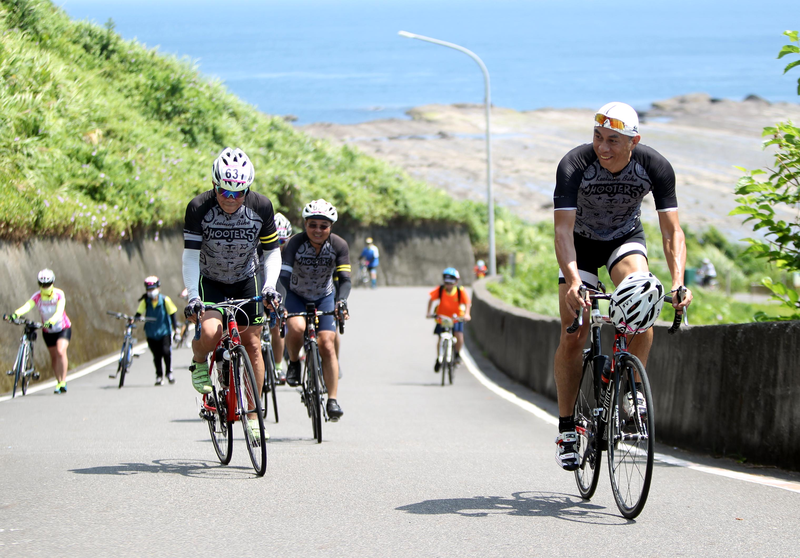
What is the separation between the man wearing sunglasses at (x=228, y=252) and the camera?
7.34 m

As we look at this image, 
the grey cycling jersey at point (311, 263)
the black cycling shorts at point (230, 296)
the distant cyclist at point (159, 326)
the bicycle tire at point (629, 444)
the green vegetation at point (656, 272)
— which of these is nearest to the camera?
the bicycle tire at point (629, 444)

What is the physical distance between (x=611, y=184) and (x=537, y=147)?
253 ft

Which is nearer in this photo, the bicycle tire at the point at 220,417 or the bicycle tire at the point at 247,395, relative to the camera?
the bicycle tire at the point at 247,395

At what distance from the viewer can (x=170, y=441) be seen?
30.9 feet

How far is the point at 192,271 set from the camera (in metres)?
7.31

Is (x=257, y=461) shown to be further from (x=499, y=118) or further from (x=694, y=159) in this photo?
(x=499, y=118)

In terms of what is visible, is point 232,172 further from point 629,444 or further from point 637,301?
point 629,444

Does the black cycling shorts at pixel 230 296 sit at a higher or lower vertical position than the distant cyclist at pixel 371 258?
higher

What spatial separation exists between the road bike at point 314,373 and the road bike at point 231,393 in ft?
5.50

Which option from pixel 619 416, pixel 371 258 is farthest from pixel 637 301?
pixel 371 258

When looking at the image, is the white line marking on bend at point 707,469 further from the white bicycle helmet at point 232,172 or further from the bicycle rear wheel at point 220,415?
the white bicycle helmet at point 232,172

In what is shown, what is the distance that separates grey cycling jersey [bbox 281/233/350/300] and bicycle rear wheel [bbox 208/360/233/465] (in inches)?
96.2

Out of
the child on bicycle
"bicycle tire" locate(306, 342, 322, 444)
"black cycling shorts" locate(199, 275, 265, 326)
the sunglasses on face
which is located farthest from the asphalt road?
the child on bicycle

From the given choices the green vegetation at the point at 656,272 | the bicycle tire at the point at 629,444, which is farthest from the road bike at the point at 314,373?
the green vegetation at the point at 656,272
